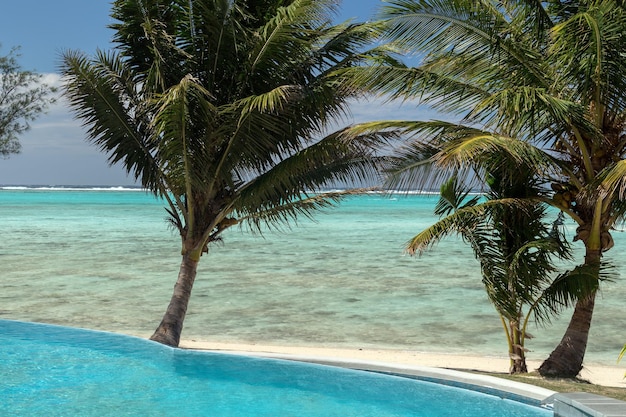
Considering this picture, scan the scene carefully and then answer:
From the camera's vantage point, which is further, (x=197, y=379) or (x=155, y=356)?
(x=155, y=356)

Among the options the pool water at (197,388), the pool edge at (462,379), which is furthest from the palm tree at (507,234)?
the pool water at (197,388)

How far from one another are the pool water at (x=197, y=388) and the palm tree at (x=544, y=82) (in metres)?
2.22

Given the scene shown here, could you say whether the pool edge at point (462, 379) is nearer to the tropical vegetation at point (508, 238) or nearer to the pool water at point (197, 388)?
the pool water at point (197, 388)

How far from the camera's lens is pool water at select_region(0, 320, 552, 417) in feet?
21.1

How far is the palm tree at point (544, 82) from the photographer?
709 centimetres

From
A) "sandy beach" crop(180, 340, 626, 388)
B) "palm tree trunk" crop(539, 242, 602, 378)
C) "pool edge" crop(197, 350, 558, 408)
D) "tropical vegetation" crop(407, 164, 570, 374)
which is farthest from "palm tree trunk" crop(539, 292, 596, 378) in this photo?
"pool edge" crop(197, 350, 558, 408)

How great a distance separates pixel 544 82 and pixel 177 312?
547 cm

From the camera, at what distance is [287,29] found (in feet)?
28.3

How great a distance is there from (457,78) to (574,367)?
3526 mm

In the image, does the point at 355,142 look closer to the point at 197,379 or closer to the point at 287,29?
the point at 287,29

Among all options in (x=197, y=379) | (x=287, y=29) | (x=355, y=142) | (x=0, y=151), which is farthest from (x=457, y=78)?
(x=0, y=151)

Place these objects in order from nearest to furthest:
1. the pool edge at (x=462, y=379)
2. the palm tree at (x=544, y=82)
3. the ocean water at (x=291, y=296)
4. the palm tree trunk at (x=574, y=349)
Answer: the pool edge at (x=462, y=379) → the palm tree at (x=544, y=82) → the palm tree trunk at (x=574, y=349) → the ocean water at (x=291, y=296)

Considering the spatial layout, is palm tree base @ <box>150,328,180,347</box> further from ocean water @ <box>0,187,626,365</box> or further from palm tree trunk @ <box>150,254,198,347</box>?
ocean water @ <box>0,187,626,365</box>

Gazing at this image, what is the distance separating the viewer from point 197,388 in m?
7.29
